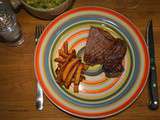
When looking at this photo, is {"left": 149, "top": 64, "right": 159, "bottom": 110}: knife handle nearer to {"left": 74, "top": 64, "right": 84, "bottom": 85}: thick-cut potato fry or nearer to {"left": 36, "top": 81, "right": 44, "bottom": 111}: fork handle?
{"left": 74, "top": 64, "right": 84, "bottom": 85}: thick-cut potato fry

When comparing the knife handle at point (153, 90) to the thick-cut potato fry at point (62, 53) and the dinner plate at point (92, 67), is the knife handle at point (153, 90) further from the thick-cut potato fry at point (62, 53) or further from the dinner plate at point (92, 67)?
the thick-cut potato fry at point (62, 53)

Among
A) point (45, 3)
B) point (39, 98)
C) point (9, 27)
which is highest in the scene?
point (45, 3)

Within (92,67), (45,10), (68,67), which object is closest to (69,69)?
(68,67)

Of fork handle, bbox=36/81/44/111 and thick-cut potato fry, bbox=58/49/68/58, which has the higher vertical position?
thick-cut potato fry, bbox=58/49/68/58

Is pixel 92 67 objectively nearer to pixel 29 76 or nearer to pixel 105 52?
pixel 105 52

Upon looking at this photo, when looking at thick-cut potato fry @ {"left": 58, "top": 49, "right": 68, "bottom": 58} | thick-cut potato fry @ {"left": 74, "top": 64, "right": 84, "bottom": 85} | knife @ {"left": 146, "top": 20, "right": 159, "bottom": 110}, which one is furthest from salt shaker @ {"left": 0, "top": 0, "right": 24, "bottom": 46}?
knife @ {"left": 146, "top": 20, "right": 159, "bottom": 110}

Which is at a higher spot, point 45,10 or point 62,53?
point 45,10

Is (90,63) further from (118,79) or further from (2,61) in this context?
(2,61)
